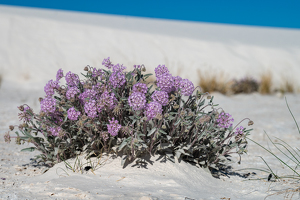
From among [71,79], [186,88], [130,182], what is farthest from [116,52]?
[130,182]

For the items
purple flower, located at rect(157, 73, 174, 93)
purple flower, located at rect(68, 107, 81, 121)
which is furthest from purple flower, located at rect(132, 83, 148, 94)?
purple flower, located at rect(68, 107, 81, 121)

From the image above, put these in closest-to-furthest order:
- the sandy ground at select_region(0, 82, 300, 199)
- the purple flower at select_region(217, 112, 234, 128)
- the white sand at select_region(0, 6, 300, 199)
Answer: the sandy ground at select_region(0, 82, 300, 199), the white sand at select_region(0, 6, 300, 199), the purple flower at select_region(217, 112, 234, 128)

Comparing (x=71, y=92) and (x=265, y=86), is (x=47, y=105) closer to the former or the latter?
(x=71, y=92)

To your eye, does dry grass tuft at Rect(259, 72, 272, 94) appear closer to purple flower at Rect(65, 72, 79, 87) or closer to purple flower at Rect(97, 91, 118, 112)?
purple flower at Rect(65, 72, 79, 87)

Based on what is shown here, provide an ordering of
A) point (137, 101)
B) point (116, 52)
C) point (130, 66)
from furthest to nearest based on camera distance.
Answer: point (116, 52), point (130, 66), point (137, 101)

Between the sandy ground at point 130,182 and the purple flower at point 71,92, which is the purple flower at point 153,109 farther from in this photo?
the purple flower at point 71,92

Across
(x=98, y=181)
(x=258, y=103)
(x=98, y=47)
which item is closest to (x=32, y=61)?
(x=98, y=47)

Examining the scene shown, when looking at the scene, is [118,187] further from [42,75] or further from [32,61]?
[32,61]
